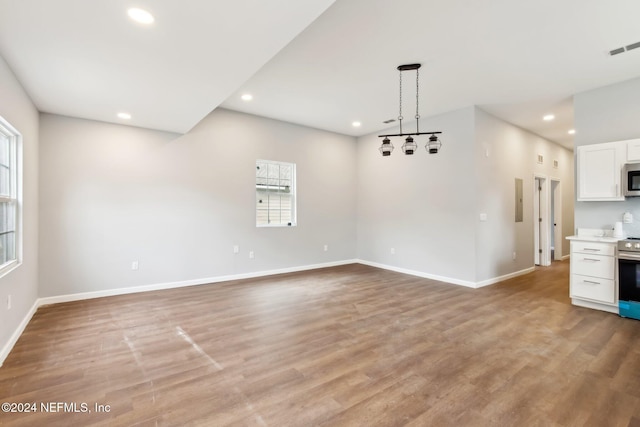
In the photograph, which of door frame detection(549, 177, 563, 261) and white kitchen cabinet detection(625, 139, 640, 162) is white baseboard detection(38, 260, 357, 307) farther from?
door frame detection(549, 177, 563, 261)

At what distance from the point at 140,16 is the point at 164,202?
3388 millimetres

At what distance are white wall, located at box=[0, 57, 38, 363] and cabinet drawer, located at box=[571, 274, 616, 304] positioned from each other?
21.1ft

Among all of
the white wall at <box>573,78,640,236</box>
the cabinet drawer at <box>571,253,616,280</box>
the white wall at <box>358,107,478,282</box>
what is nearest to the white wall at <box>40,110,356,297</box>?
the white wall at <box>358,107,478,282</box>

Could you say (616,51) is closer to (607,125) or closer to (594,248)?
(607,125)

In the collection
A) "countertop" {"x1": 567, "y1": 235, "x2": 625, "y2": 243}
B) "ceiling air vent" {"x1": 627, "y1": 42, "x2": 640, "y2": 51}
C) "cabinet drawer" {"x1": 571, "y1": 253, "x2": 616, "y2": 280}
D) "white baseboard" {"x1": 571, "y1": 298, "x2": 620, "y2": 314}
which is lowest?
"white baseboard" {"x1": 571, "y1": 298, "x2": 620, "y2": 314}

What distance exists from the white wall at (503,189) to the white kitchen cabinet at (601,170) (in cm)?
129

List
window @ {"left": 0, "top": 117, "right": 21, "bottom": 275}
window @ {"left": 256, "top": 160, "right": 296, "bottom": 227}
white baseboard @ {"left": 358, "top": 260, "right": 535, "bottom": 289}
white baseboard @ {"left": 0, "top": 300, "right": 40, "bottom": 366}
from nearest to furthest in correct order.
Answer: white baseboard @ {"left": 0, "top": 300, "right": 40, "bottom": 366}
window @ {"left": 0, "top": 117, "right": 21, "bottom": 275}
white baseboard @ {"left": 358, "top": 260, "right": 535, "bottom": 289}
window @ {"left": 256, "top": 160, "right": 296, "bottom": 227}

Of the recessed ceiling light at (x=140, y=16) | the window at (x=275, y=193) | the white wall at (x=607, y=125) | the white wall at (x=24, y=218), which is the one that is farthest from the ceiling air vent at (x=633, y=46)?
the white wall at (x=24, y=218)

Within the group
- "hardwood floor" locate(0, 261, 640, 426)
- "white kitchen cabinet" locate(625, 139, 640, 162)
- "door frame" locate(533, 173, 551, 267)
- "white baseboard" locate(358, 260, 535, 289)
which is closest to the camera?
"hardwood floor" locate(0, 261, 640, 426)

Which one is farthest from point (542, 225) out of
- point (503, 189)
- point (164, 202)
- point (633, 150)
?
point (164, 202)

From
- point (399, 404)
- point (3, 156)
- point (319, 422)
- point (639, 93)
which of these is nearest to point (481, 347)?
point (399, 404)

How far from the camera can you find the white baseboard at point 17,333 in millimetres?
2653

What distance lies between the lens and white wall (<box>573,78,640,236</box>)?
3.90 m

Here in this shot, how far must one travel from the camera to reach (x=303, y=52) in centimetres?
333
